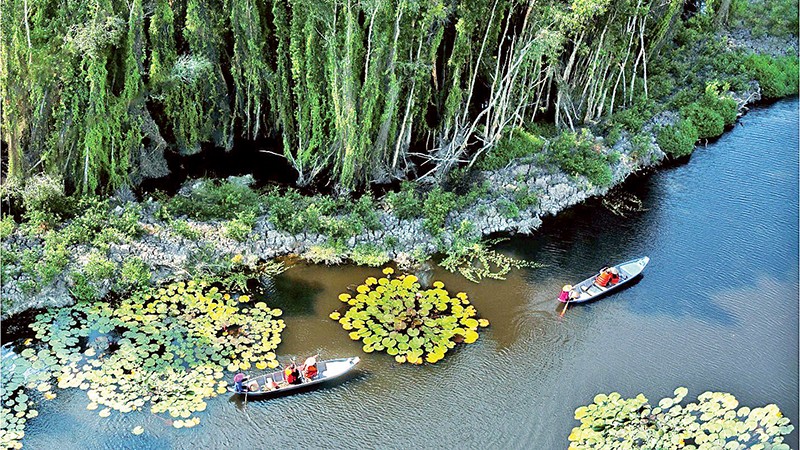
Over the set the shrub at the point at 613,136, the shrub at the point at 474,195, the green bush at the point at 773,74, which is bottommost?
the shrub at the point at 474,195

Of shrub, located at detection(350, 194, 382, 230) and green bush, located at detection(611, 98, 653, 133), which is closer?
shrub, located at detection(350, 194, 382, 230)

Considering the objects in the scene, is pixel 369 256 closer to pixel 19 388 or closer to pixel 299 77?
pixel 299 77

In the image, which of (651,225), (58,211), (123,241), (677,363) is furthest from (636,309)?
(58,211)

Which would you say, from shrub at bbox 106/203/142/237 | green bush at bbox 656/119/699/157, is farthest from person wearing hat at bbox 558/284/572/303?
shrub at bbox 106/203/142/237

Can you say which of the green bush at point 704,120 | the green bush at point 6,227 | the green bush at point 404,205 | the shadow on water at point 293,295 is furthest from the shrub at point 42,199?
the green bush at point 704,120

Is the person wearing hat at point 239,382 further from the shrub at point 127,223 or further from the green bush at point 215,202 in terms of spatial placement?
the green bush at point 215,202

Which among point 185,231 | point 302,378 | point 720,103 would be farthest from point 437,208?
point 720,103

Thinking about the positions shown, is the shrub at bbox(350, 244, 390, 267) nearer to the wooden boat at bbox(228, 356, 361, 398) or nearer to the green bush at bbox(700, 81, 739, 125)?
the wooden boat at bbox(228, 356, 361, 398)

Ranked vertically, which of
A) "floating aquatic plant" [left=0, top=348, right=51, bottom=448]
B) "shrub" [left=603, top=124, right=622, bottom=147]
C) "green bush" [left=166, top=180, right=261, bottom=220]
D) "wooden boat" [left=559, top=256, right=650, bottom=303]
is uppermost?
"shrub" [left=603, top=124, right=622, bottom=147]
